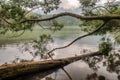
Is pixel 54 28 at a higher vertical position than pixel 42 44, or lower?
higher

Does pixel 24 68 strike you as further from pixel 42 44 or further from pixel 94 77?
pixel 42 44

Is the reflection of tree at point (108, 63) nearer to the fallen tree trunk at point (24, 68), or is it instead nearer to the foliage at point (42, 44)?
the fallen tree trunk at point (24, 68)

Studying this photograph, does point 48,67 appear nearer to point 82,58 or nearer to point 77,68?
point 77,68

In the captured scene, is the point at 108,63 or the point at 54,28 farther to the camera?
the point at 108,63

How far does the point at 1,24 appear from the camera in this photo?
13477mm

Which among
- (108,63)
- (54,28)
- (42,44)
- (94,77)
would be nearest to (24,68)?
(54,28)

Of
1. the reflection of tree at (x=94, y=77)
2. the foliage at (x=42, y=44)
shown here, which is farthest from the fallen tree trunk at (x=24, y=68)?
the reflection of tree at (x=94, y=77)

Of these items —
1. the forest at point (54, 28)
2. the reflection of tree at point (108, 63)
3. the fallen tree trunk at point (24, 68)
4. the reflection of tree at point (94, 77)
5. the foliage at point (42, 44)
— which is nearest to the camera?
the forest at point (54, 28)

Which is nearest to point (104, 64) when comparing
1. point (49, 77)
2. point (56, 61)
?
point (56, 61)

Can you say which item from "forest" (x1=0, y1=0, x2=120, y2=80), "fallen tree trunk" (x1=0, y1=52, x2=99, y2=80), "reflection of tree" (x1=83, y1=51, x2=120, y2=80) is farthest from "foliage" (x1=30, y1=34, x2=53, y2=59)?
"reflection of tree" (x1=83, y1=51, x2=120, y2=80)

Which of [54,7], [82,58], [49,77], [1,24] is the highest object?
[54,7]

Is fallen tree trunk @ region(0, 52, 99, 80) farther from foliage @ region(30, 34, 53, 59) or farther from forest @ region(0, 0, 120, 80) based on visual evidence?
foliage @ region(30, 34, 53, 59)

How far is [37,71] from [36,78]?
130 cm

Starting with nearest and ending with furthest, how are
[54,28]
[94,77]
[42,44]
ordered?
[54,28], [94,77], [42,44]
